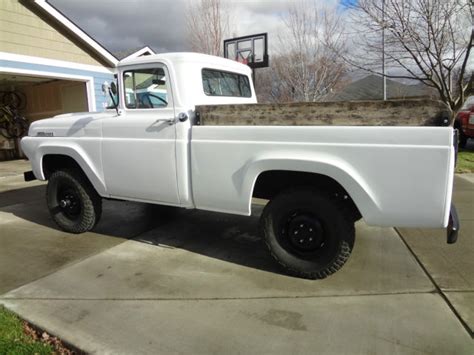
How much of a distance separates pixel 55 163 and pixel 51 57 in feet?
22.7

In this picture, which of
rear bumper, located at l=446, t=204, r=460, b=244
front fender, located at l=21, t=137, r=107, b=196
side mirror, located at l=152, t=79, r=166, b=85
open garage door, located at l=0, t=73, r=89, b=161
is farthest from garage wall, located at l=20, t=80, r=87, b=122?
rear bumper, located at l=446, t=204, r=460, b=244

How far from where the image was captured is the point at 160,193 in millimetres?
4156

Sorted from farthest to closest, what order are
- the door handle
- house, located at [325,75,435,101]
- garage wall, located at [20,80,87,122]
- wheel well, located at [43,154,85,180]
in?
house, located at [325,75,435,101], garage wall, located at [20,80,87,122], wheel well, located at [43,154,85,180], the door handle

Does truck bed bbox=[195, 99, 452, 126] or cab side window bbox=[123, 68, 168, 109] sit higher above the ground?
cab side window bbox=[123, 68, 168, 109]

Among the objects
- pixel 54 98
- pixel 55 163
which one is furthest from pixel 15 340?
pixel 54 98

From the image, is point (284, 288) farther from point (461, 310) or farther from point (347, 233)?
point (461, 310)

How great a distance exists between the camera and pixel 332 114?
3166 mm

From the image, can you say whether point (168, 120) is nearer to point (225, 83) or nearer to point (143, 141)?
point (143, 141)

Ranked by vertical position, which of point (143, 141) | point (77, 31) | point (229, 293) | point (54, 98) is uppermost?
point (77, 31)

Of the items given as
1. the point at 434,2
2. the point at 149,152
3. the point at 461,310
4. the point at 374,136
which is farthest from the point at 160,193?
the point at 434,2

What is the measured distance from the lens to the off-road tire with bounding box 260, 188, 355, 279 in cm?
340

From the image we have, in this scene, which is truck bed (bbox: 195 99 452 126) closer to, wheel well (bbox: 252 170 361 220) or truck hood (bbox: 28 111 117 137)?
wheel well (bbox: 252 170 361 220)

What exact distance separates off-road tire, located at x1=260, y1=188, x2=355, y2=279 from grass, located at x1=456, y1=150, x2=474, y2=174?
717 centimetres

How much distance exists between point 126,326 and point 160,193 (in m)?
1.57
